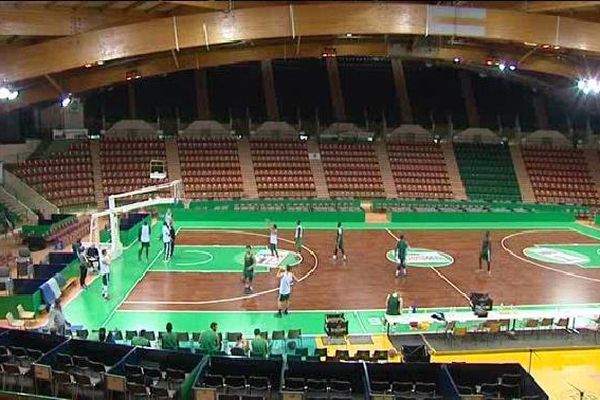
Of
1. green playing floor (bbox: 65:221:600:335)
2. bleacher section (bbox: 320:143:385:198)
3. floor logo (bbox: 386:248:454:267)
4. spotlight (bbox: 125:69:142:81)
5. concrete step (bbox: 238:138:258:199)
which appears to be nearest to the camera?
green playing floor (bbox: 65:221:600:335)

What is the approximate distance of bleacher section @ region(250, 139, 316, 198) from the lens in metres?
38.2

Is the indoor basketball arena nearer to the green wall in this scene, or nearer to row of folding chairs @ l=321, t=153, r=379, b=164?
the green wall

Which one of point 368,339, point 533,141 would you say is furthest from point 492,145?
point 368,339

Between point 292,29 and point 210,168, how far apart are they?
17.1 m

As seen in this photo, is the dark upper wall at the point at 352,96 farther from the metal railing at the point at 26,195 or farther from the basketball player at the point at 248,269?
the basketball player at the point at 248,269

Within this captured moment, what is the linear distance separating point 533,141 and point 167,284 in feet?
106

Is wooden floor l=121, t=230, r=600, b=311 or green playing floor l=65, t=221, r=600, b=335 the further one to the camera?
wooden floor l=121, t=230, r=600, b=311

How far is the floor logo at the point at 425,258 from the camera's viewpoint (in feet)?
79.6

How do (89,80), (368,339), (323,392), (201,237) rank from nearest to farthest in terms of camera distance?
1. (323,392)
2. (368,339)
3. (201,237)
4. (89,80)

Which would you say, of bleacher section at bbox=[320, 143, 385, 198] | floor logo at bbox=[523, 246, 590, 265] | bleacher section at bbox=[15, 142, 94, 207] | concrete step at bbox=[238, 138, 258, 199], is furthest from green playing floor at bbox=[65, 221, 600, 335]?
bleacher section at bbox=[320, 143, 385, 198]

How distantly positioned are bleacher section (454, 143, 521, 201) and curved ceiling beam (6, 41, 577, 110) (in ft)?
35.1

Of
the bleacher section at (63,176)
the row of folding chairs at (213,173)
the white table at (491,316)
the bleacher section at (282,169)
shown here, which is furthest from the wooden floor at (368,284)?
the row of folding chairs at (213,173)

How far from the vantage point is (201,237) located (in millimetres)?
28453

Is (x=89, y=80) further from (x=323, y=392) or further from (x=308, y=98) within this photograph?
(x=323, y=392)
